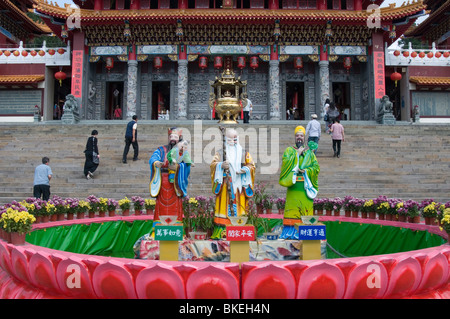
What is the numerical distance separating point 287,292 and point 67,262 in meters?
1.62

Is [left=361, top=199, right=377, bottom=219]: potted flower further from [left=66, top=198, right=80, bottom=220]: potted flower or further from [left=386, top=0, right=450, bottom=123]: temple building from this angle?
[left=386, top=0, right=450, bottom=123]: temple building

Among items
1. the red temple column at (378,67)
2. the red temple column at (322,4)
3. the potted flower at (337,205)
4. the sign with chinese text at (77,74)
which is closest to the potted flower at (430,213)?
the potted flower at (337,205)

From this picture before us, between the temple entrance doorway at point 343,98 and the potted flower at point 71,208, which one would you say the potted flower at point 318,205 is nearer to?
the potted flower at point 71,208

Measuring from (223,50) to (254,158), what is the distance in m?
10.0

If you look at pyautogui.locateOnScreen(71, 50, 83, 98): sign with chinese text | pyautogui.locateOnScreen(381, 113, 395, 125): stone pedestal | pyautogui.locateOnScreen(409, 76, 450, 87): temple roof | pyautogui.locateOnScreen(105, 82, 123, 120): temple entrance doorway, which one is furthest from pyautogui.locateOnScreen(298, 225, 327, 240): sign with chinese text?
pyautogui.locateOnScreen(105, 82, 123, 120): temple entrance doorway

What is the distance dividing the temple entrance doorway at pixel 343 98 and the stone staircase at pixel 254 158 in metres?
6.95

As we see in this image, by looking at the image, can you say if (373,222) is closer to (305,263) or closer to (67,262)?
(305,263)

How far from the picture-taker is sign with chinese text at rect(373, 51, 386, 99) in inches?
760

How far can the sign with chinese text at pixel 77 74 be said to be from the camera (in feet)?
63.4

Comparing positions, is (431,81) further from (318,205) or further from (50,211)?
(50,211)

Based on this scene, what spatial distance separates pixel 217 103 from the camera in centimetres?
1616

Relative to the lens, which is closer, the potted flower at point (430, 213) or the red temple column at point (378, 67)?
the potted flower at point (430, 213)

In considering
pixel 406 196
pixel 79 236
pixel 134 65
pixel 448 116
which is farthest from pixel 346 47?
pixel 79 236

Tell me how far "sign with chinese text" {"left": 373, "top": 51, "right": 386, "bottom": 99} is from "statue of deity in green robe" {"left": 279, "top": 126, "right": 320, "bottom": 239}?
15.1 metres
